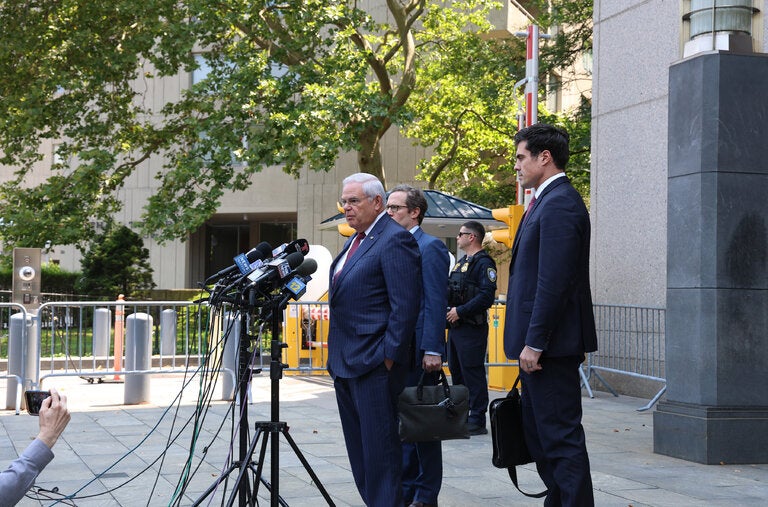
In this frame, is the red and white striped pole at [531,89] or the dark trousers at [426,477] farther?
the red and white striped pole at [531,89]

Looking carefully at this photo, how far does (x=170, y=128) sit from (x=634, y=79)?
1301 centimetres

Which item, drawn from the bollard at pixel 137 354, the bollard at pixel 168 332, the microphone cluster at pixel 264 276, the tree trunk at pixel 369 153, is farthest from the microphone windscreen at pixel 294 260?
the tree trunk at pixel 369 153

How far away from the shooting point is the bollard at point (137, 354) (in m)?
11.5

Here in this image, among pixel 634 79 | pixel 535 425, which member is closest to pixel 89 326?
pixel 634 79

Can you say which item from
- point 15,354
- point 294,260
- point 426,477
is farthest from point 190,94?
point 294,260

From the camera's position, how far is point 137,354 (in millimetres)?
11500

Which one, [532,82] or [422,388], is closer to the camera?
[422,388]

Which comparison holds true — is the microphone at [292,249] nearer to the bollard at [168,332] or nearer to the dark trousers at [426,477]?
the dark trousers at [426,477]

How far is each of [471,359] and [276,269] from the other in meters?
4.38

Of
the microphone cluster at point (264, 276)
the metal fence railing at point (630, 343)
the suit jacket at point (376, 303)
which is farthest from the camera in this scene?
the metal fence railing at point (630, 343)

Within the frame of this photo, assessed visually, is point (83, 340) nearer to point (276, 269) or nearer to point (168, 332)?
point (168, 332)

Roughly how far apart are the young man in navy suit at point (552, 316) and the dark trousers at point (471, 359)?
12.7 ft

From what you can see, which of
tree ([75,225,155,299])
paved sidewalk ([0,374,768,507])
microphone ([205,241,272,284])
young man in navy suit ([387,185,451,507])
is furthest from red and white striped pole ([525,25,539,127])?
tree ([75,225,155,299])

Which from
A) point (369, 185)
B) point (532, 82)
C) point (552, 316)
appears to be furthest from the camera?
point (532, 82)
